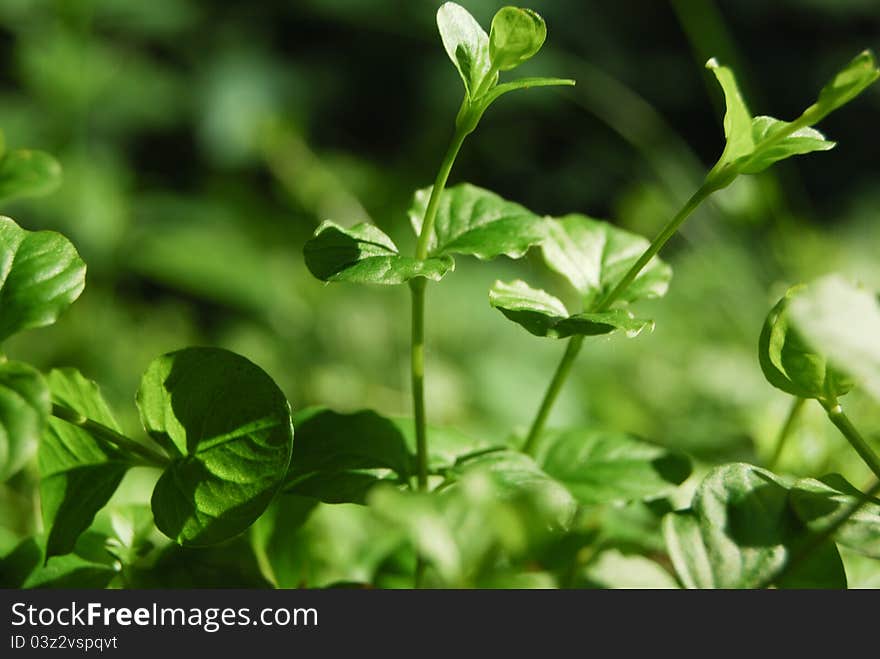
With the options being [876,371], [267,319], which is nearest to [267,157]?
[267,319]

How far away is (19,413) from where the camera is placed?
0.33 meters

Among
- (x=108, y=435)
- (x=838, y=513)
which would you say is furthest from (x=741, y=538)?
(x=108, y=435)

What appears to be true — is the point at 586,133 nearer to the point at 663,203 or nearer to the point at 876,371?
the point at 663,203

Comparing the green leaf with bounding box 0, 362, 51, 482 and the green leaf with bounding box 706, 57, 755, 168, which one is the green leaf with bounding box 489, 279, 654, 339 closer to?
the green leaf with bounding box 706, 57, 755, 168

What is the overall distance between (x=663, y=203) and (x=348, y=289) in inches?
21.0

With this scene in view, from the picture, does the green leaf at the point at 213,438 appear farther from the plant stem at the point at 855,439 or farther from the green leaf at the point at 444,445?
the plant stem at the point at 855,439

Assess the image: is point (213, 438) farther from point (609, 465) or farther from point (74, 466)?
point (609, 465)

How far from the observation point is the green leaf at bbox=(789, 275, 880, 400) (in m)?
0.29

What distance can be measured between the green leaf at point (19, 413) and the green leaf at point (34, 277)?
1.4 inches

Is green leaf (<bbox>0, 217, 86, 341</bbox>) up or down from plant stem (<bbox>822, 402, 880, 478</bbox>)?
up

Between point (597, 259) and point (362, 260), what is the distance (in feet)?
0.50

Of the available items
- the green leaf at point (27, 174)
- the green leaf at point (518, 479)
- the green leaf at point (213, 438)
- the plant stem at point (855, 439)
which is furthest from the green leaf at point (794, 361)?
the green leaf at point (27, 174)

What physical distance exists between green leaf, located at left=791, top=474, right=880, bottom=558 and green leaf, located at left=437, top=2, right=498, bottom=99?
221 mm

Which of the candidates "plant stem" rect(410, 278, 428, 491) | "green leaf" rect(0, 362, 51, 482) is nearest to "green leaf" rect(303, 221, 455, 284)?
"plant stem" rect(410, 278, 428, 491)
